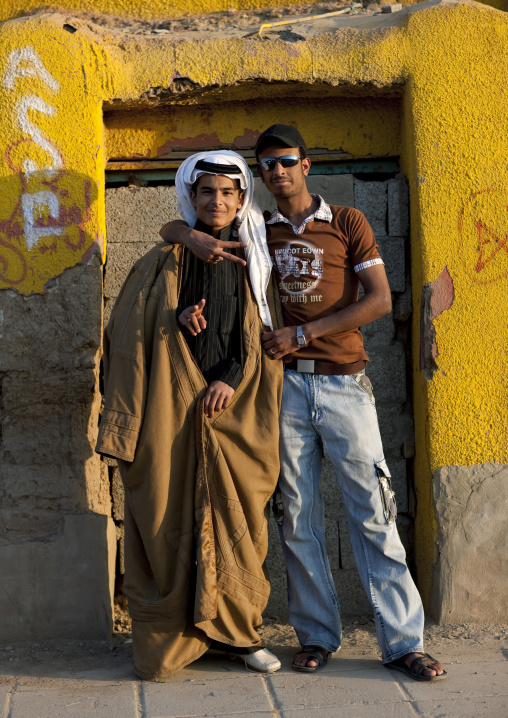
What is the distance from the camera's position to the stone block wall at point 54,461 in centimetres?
357

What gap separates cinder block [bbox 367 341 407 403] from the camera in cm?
385

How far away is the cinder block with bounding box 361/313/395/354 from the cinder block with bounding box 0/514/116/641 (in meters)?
1.55

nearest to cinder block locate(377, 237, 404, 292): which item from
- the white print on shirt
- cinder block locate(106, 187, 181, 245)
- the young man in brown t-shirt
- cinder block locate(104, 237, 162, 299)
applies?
the young man in brown t-shirt

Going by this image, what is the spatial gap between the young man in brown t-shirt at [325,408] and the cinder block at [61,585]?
957 mm

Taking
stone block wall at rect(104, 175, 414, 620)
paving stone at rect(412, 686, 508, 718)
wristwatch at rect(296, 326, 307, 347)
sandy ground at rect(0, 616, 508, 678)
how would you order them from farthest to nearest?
stone block wall at rect(104, 175, 414, 620) < sandy ground at rect(0, 616, 508, 678) < wristwatch at rect(296, 326, 307, 347) < paving stone at rect(412, 686, 508, 718)

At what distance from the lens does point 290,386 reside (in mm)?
3127

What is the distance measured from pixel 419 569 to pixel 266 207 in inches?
75.9

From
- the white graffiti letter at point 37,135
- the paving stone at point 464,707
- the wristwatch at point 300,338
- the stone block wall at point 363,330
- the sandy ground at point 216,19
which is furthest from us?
the sandy ground at point 216,19

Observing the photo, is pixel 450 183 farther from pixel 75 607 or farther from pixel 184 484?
pixel 75 607

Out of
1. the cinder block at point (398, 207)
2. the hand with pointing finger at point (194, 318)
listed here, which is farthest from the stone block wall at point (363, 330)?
the hand with pointing finger at point (194, 318)

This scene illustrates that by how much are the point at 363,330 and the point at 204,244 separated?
117 cm

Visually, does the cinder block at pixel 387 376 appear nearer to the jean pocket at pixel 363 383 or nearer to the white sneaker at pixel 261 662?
the jean pocket at pixel 363 383

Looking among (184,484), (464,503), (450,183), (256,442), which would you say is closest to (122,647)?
(184,484)

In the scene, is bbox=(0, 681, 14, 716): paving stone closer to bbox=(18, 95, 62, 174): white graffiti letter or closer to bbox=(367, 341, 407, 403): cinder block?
bbox=(367, 341, 407, 403): cinder block
